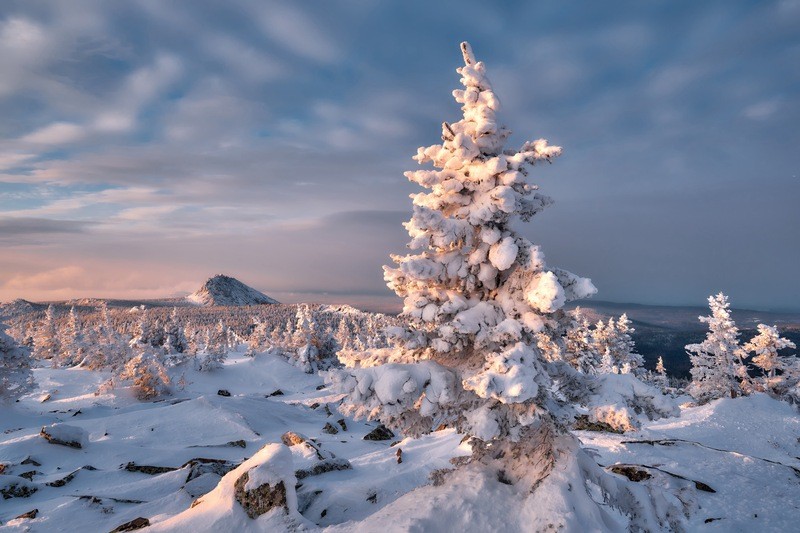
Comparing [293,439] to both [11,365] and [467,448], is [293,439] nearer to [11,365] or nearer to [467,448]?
[467,448]

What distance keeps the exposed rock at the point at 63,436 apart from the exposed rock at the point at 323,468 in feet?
34.7

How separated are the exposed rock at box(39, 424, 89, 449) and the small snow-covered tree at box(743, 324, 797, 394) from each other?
138ft

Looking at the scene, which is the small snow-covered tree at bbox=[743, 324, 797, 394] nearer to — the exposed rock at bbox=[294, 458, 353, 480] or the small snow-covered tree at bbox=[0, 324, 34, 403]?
the exposed rock at bbox=[294, 458, 353, 480]

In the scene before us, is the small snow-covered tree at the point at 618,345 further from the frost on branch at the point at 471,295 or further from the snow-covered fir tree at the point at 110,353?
the snow-covered fir tree at the point at 110,353

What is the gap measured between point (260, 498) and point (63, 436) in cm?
1420

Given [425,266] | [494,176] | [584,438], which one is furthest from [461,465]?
[584,438]

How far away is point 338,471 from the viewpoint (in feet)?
48.0

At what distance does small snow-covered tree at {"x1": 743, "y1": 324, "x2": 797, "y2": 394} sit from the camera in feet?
101

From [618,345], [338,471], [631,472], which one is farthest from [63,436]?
[618,345]

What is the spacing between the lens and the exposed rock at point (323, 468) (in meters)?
13.8

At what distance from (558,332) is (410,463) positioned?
33.1ft

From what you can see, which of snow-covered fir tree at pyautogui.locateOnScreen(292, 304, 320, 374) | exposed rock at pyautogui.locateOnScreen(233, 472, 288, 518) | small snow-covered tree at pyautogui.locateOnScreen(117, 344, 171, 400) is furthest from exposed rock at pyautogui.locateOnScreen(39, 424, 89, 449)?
snow-covered fir tree at pyautogui.locateOnScreen(292, 304, 320, 374)

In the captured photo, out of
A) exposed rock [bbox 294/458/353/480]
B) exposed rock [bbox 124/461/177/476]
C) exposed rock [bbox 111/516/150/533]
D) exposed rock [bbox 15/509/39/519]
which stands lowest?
exposed rock [bbox 124/461/177/476]

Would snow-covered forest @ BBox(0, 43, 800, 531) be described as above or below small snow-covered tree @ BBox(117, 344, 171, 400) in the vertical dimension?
above
